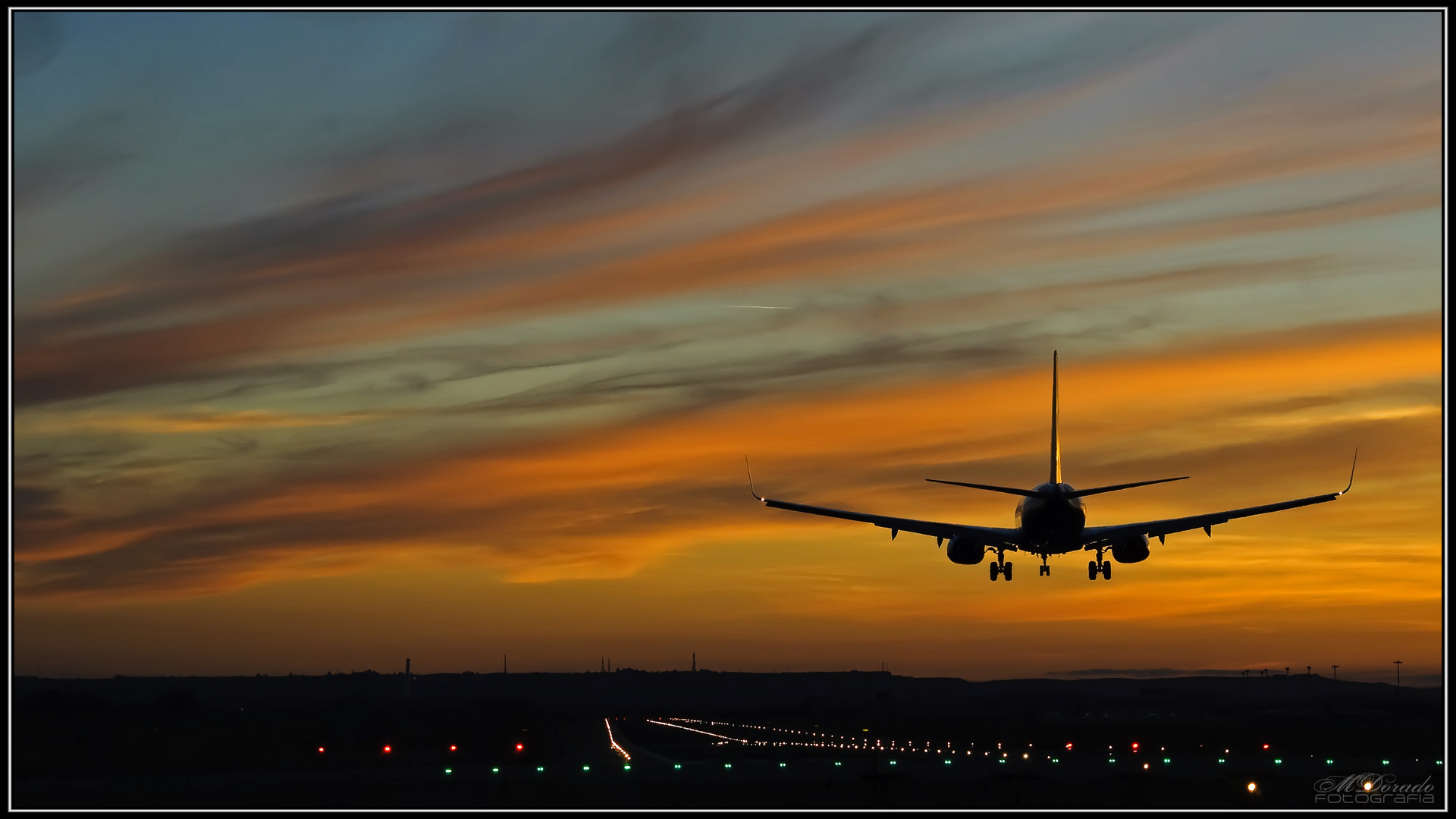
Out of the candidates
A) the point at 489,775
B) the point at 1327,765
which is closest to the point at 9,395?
the point at 489,775

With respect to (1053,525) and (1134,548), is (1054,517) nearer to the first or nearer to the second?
(1053,525)

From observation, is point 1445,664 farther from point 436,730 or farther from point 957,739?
point 436,730

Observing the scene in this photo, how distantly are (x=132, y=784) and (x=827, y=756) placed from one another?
158 feet

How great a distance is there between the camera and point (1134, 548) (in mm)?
113750

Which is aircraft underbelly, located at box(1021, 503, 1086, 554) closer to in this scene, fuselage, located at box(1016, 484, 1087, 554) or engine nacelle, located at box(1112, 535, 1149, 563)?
fuselage, located at box(1016, 484, 1087, 554)

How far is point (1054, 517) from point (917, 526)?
20567 millimetres

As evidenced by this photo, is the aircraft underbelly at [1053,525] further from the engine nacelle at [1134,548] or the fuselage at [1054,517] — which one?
the engine nacelle at [1134,548]

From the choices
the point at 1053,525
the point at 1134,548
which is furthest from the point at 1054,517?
the point at 1134,548

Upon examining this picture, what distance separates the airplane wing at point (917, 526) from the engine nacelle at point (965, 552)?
56 cm

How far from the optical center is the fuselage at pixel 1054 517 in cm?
10000

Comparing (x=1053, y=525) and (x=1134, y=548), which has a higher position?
(x=1053, y=525)

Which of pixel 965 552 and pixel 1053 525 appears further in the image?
pixel 965 552

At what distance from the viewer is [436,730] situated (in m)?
160

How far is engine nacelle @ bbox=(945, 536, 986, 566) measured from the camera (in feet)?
382
